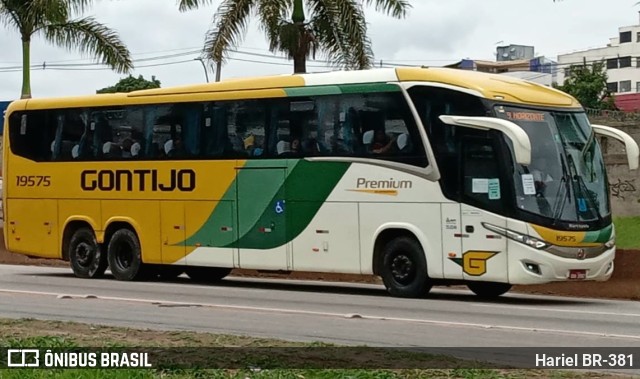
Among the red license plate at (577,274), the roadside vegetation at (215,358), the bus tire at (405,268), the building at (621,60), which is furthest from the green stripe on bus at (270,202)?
the building at (621,60)

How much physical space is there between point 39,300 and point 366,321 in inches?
237

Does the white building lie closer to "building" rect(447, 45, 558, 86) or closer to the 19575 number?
"building" rect(447, 45, 558, 86)

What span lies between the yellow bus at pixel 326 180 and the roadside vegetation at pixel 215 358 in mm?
6408

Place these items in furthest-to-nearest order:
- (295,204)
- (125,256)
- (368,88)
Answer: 1. (125,256)
2. (295,204)
3. (368,88)

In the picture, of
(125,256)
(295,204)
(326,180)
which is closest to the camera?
(326,180)

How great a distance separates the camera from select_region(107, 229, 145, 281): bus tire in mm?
23328

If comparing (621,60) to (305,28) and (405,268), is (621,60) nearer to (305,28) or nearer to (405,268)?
(305,28)

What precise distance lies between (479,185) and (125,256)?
803 cm

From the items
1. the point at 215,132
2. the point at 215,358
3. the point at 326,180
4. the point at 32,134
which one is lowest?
the point at 215,358

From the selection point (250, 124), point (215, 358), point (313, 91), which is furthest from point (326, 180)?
point (215, 358)

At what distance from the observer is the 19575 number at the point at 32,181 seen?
80.0 ft

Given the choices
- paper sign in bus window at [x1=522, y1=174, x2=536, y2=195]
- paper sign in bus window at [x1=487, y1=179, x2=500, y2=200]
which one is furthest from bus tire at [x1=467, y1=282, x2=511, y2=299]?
paper sign in bus window at [x1=522, y1=174, x2=536, y2=195]

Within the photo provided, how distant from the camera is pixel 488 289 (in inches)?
810

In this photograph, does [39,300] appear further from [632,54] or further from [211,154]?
[632,54]
